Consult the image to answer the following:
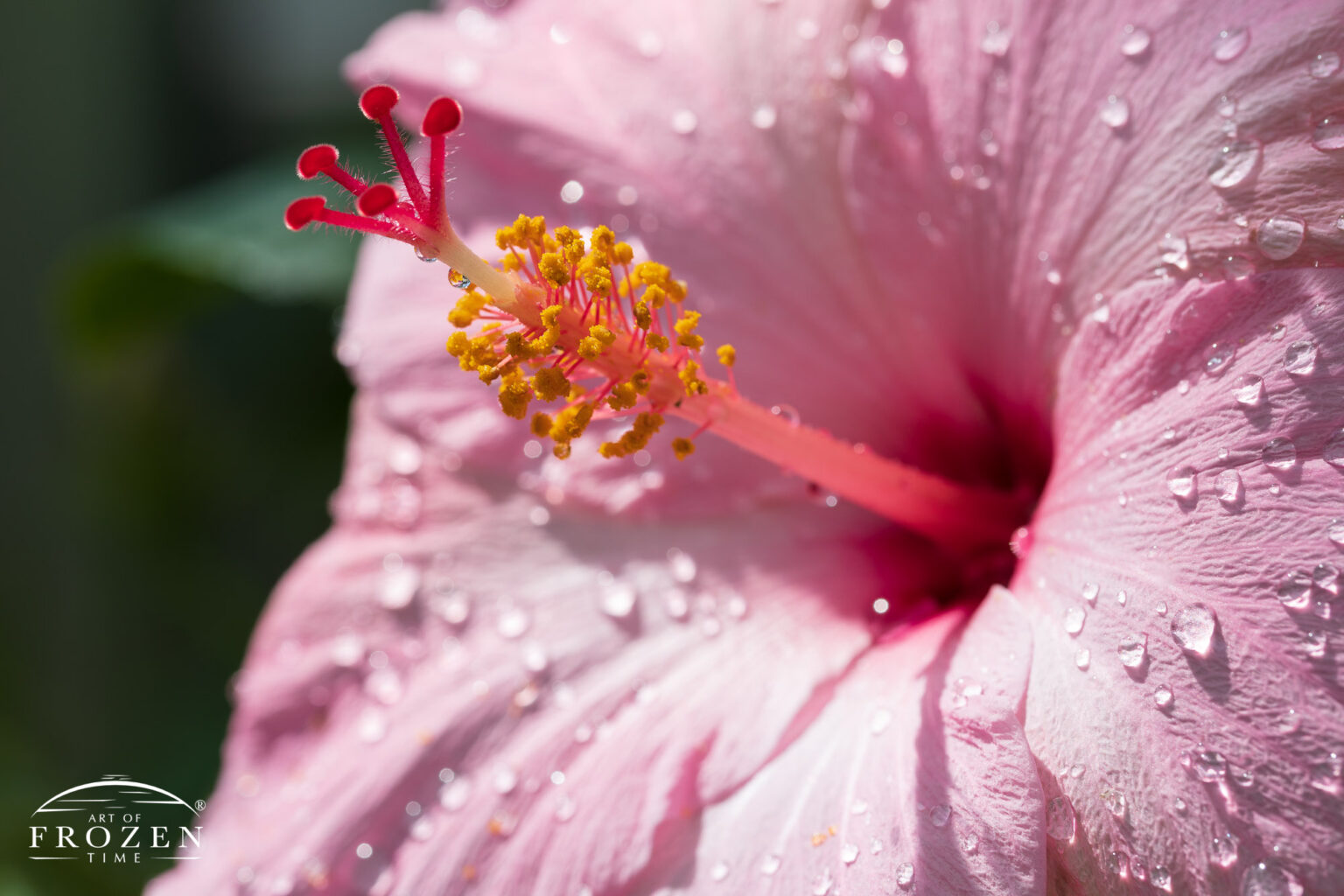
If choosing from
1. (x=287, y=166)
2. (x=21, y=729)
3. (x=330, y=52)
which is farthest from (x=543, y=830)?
(x=330, y=52)

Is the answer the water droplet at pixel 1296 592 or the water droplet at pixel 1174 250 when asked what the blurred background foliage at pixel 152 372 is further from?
the water droplet at pixel 1296 592

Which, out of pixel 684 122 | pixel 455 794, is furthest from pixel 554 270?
pixel 455 794

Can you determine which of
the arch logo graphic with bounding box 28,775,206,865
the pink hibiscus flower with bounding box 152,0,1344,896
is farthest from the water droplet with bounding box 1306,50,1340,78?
the arch logo graphic with bounding box 28,775,206,865

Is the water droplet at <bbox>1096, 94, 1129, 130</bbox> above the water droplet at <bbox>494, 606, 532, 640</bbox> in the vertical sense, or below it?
above

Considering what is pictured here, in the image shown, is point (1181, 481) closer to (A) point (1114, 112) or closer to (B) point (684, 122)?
(A) point (1114, 112)

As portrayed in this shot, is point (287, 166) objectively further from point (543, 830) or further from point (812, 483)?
point (543, 830)

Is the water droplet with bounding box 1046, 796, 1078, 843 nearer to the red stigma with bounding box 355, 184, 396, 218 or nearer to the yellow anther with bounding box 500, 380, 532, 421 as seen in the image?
the yellow anther with bounding box 500, 380, 532, 421

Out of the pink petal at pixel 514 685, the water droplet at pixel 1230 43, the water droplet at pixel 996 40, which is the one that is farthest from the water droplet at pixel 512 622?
the water droplet at pixel 1230 43
